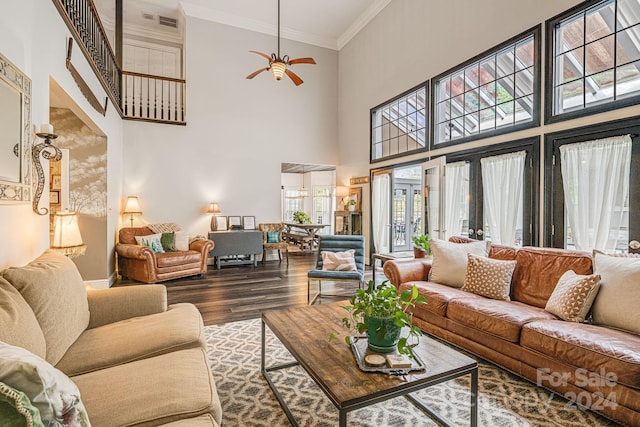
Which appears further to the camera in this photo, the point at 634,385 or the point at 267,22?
the point at 267,22

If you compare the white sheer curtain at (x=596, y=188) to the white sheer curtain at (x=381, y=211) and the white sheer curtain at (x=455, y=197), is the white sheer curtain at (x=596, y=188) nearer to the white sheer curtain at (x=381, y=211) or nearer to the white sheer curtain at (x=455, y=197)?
the white sheer curtain at (x=455, y=197)

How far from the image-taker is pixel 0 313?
125 cm

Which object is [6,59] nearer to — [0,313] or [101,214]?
[0,313]

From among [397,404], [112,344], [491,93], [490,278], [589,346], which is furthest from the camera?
[491,93]

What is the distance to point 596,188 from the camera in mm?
3100

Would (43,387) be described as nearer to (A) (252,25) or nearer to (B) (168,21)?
(A) (252,25)

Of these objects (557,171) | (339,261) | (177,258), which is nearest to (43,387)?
(339,261)

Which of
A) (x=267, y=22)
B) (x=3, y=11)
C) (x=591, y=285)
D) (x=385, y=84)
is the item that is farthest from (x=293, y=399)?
(x=267, y=22)

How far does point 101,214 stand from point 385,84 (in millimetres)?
5478

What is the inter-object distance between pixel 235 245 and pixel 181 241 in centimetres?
106

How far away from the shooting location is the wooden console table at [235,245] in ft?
21.1

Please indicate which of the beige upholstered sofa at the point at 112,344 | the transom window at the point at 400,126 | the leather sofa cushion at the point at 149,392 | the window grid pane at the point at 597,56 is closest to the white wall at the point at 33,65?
the beige upholstered sofa at the point at 112,344

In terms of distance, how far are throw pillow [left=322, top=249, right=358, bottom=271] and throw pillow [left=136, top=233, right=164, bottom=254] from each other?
10.1 ft

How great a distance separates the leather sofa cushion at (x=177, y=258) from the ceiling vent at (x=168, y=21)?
5.22m
